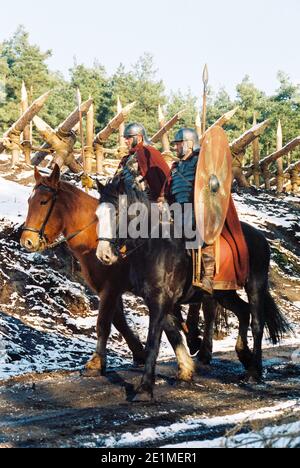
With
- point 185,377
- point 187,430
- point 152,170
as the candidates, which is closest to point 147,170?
point 152,170

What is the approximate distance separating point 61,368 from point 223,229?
2.83 metres

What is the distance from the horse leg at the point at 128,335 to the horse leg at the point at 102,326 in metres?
0.38

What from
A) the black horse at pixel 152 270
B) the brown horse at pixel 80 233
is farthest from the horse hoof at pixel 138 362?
the black horse at pixel 152 270

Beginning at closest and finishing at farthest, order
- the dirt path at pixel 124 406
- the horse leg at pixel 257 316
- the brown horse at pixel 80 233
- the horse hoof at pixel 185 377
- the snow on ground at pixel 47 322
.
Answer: the dirt path at pixel 124 406 < the horse hoof at pixel 185 377 < the brown horse at pixel 80 233 < the horse leg at pixel 257 316 < the snow on ground at pixel 47 322

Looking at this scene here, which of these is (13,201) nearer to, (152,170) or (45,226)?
(45,226)

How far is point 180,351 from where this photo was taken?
7887 millimetres

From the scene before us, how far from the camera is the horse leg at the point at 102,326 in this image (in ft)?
26.9

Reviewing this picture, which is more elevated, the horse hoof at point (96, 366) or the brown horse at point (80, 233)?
the brown horse at point (80, 233)

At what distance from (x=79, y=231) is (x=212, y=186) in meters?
1.67

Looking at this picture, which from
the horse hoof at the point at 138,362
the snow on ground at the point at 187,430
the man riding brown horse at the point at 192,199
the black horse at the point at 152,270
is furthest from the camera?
the horse hoof at the point at 138,362

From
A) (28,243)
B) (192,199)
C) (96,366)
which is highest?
(192,199)

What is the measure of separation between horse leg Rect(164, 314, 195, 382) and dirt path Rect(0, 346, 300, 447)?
14 cm

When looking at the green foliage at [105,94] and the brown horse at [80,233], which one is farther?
the green foliage at [105,94]

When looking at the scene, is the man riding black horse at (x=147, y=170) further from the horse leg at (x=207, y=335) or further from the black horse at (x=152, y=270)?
the horse leg at (x=207, y=335)
